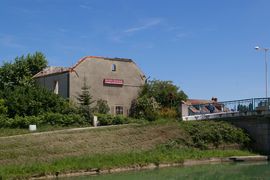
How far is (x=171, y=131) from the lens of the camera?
4225 centimetres

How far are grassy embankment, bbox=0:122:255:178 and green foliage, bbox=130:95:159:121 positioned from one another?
1323cm

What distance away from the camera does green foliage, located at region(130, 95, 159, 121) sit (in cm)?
5756

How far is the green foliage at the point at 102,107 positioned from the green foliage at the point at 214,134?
14.3 metres

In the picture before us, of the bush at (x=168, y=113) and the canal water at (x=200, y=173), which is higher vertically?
the bush at (x=168, y=113)

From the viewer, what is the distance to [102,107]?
56.9 metres

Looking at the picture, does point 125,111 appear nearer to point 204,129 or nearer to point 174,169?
point 204,129

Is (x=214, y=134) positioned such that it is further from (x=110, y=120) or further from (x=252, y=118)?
(x=110, y=120)

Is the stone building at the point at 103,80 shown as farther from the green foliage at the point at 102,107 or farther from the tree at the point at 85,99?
the green foliage at the point at 102,107

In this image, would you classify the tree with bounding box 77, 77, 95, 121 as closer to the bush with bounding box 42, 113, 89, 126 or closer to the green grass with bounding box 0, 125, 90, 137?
the bush with bounding box 42, 113, 89, 126

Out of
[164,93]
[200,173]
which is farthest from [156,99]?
[200,173]

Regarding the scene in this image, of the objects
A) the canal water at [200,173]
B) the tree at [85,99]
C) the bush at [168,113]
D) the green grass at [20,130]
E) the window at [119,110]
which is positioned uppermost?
the tree at [85,99]

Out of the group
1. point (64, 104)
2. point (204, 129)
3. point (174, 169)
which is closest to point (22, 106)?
point (64, 104)

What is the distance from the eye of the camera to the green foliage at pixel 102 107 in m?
56.4

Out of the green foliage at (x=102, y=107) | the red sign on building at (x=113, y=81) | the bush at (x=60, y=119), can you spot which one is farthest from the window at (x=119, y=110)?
the bush at (x=60, y=119)
